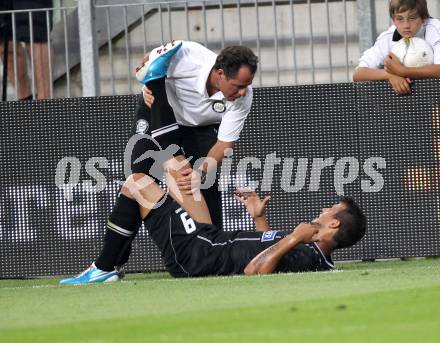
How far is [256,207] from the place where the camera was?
10430mm

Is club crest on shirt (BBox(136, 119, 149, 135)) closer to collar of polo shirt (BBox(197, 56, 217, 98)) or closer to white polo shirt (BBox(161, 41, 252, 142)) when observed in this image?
white polo shirt (BBox(161, 41, 252, 142))

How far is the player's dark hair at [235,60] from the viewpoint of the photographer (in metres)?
9.77

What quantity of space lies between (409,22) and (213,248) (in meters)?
2.94

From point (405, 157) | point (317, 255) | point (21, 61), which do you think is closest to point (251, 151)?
point (405, 157)

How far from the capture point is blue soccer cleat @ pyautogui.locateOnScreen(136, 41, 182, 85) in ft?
32.8

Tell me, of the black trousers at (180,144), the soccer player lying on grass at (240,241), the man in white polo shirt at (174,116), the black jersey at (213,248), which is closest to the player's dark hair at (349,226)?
the soccer player lying on grass at (240,241)

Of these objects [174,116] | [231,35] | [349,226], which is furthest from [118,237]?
[231,35]

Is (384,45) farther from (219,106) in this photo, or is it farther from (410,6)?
(219,106)

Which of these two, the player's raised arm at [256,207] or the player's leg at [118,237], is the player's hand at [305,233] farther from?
the player's leg at [118,237]

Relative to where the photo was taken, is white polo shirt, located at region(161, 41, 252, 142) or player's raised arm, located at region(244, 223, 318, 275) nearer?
player's raised arm, located at region(244, 223, 318, 275)

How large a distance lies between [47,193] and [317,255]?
3.09 metres

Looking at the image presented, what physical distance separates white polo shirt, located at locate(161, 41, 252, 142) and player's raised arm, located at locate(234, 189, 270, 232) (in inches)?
22.5

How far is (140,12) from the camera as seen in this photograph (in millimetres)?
13711

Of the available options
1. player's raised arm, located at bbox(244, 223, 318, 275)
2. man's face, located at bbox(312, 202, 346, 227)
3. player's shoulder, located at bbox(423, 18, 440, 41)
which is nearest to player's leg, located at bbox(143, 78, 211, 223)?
player's raised arm, located at bbox(244, 223, 318, 275)
